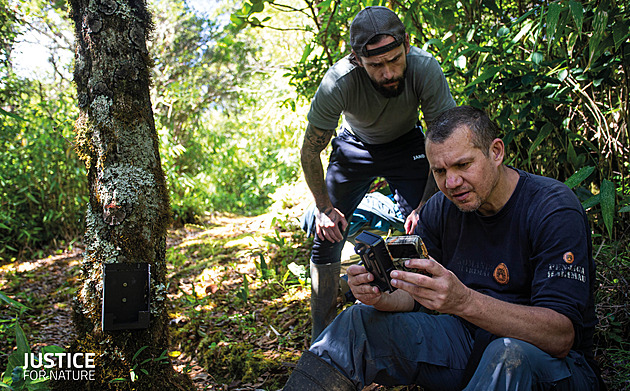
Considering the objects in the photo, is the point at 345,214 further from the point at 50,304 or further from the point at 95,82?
the point at 50,304

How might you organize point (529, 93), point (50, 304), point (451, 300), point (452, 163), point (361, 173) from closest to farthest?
point (451, 300)
point (452, 163)
point (529, 93)
point (361, 173)
point (50, 304)

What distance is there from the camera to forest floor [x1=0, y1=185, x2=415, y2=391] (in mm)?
2975

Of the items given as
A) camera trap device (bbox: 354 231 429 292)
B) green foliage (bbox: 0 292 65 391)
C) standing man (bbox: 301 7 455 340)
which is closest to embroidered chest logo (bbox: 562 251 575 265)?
camera trap device (bbox: 354 231 429 292)

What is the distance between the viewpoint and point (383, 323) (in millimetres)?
1828

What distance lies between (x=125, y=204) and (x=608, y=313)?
264 centimetres

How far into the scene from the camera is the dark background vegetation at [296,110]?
248 centimetres

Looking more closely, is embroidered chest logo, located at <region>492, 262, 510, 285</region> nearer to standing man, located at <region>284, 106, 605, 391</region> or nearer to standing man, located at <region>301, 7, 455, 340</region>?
standing man, located at <region>284, 106, 605, 391</region>

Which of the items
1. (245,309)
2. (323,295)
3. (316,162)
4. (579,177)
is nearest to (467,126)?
(579,177)

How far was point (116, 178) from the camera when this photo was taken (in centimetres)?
237

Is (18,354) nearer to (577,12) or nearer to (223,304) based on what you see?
(223,304)

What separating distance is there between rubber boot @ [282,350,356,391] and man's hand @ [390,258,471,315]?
48 centimetres

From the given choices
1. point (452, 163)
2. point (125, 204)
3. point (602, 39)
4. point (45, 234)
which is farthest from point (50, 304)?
point (602, 39)

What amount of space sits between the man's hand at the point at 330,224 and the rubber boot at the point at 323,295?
0.73 feet

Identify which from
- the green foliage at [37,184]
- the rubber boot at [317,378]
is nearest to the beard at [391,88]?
the rubber boot at [317,378]
